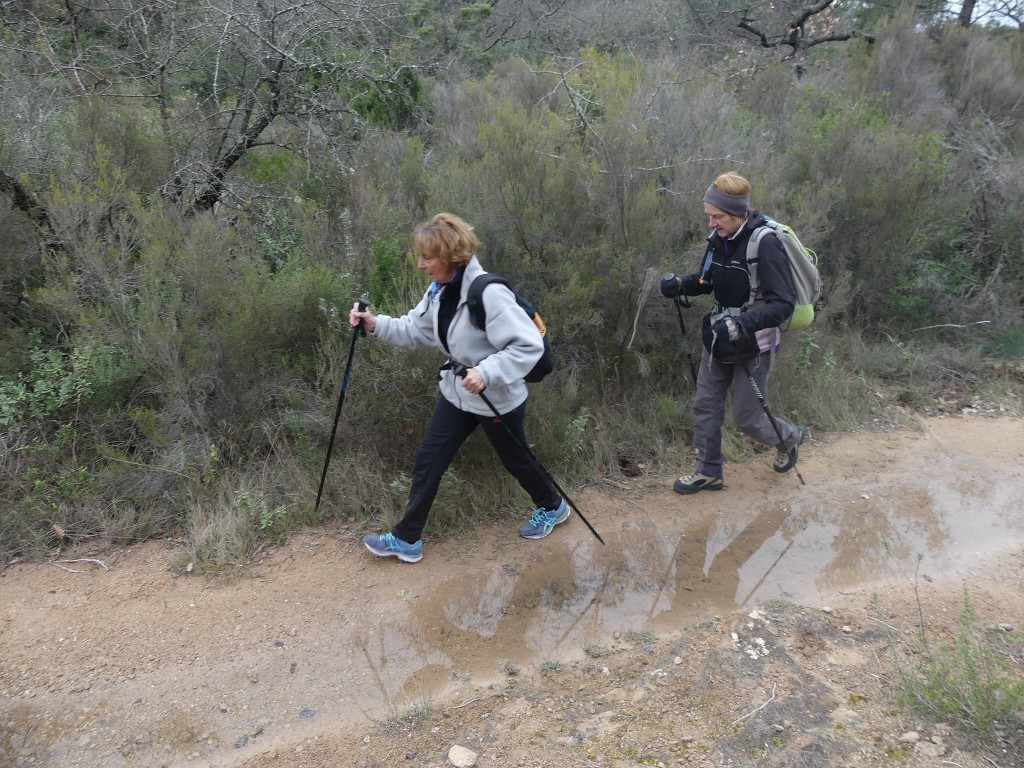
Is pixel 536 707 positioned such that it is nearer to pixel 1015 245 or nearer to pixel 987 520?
pixel 987 520

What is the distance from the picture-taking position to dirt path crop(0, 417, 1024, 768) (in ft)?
10.1

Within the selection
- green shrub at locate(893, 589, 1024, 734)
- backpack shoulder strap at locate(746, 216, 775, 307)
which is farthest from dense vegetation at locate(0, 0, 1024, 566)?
green shrub at locate(893, 589, 1024, 734)

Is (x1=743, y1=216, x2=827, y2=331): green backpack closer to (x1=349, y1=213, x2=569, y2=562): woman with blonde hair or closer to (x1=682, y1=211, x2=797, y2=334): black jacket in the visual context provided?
(x1=682, y1=211, x2=797, y2=334): black jacket

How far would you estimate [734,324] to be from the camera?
4.36m

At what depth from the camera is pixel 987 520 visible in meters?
4.77

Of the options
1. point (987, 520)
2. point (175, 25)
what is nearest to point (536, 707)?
point (987, 520)

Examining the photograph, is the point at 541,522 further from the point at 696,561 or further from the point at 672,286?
the point at 672,286

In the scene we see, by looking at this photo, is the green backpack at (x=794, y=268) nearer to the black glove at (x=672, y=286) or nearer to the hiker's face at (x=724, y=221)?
the hiker's face at (x=724, y=221)

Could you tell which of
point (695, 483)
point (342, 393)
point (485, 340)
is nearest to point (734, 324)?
point (695, 483)

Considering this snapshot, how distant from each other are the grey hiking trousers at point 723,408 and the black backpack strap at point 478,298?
70.8 inches

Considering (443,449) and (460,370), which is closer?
(460,370)

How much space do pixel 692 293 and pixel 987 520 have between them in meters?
2.36

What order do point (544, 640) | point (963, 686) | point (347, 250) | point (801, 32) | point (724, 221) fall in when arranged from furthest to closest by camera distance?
point (801, 32) → point (347, 250) → point (724, 221) → point (544, 640) → point (963, 686)

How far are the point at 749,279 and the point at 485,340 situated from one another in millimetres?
1713
